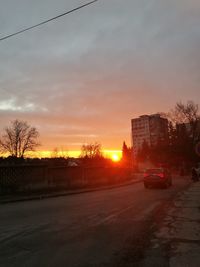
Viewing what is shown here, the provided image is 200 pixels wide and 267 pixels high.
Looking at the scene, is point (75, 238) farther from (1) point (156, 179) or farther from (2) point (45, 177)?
(1) point (156, 179)

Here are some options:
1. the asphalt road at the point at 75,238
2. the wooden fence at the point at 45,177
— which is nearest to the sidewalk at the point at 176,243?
the asphalt road at the point at 75,238

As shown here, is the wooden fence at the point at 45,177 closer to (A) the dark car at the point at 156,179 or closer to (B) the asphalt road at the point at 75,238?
(A) the dark car at the point at 156,179

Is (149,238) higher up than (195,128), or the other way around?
(195,128)

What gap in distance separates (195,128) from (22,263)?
68.9 metres

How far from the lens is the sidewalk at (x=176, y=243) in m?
6.77

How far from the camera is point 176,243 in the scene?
27.6 ft

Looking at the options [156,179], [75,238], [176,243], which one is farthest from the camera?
[156,179]

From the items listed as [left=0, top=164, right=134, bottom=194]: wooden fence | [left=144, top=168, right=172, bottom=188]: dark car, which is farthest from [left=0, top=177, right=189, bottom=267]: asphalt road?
[left=144, top=168, right=172, bottom=188]: dark car

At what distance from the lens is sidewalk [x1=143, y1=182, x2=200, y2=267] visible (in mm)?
6766

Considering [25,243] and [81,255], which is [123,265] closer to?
[81,255]

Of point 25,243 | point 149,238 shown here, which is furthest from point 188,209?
point 25,243

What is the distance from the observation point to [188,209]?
598 inches

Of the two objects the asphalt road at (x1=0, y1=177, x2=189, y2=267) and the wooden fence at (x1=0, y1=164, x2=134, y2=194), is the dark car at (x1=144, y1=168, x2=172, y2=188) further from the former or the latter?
the asphalt road at (x1=0, y1=177, x2=189, y2=267)

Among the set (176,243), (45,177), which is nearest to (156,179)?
(45,177)
